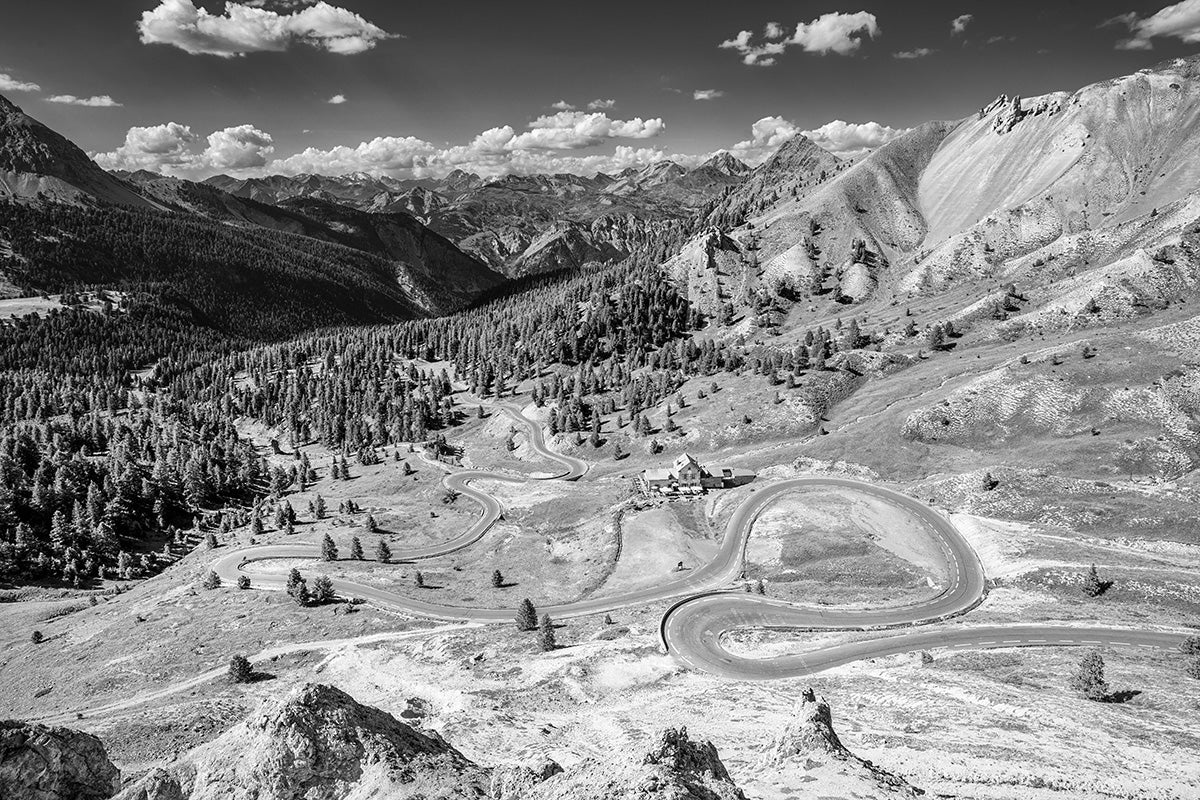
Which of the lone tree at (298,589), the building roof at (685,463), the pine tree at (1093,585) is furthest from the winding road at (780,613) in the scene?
the building roof at (685,463)

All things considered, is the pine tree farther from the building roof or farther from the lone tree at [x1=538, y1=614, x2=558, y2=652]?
the building roof

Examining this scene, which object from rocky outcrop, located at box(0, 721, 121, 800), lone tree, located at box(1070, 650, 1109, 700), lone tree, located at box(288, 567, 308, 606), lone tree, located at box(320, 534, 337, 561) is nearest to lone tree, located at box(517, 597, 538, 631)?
lone tree, located at box(288, 567, 308, 606)

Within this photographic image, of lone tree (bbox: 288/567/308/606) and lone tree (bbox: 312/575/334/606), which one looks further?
lone tree (bbox: 312/575/334/606)

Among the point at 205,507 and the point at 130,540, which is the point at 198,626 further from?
the point at 205,507

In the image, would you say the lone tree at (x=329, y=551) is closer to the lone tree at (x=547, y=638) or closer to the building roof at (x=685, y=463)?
the lone tree at (x=547, y=638)

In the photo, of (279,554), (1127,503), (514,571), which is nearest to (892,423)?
(1127,503)
